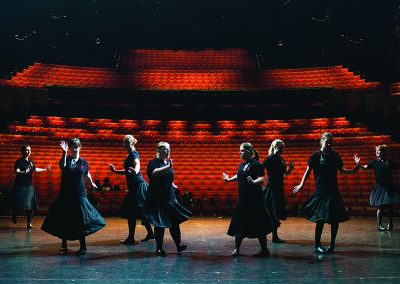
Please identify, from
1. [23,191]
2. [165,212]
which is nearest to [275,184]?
[165,212]

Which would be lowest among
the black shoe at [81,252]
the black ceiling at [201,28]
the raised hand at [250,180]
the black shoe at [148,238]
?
the black shoe at [148,238]

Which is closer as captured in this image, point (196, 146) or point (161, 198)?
point (161, 198)

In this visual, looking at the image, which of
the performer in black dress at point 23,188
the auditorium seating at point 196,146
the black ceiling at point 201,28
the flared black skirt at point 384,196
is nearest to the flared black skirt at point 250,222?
the flared black skirt at point 384,196

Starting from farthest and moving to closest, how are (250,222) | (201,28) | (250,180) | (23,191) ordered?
(201,28) < (23,191) < (250,222) < (250,180)

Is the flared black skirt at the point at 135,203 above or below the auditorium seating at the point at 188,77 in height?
below

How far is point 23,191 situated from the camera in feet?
23.3

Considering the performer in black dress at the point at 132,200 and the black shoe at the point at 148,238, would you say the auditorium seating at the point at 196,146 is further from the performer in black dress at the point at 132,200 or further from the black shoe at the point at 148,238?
the performer in black dress at the point at 132,200

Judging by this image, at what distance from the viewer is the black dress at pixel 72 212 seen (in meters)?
4.52

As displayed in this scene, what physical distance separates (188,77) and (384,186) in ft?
48.6

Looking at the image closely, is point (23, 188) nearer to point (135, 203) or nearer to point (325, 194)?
point (135, 203)

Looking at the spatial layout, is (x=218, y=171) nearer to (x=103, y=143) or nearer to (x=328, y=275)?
(x=103, y=143)

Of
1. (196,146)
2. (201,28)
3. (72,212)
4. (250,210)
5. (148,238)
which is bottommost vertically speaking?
(148,238)

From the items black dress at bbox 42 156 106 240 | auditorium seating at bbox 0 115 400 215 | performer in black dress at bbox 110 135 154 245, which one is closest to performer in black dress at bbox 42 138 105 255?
black dress at bbox 42 156 106 240

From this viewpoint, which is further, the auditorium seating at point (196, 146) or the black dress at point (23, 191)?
the auditorium seating at point (196, 146)
